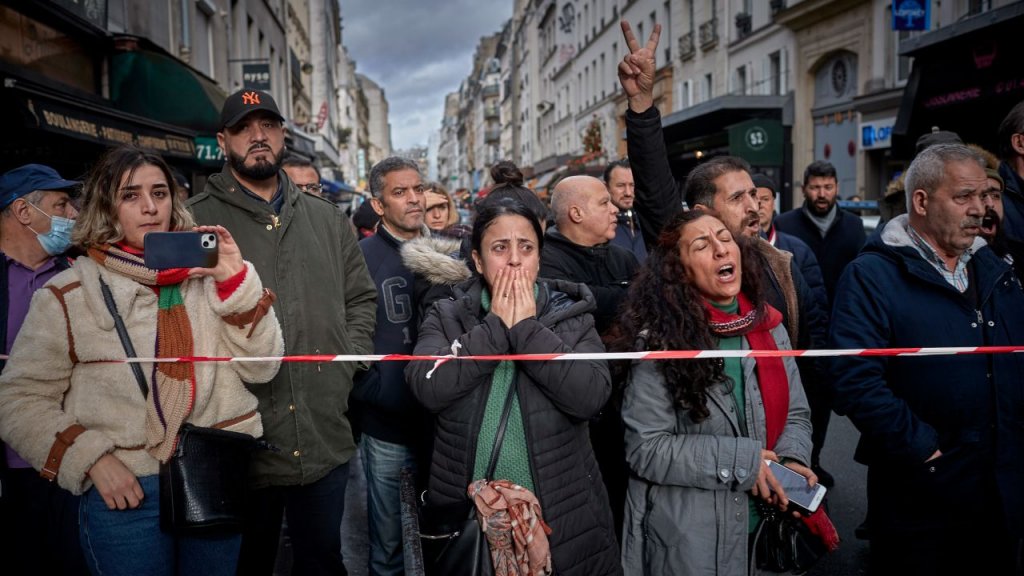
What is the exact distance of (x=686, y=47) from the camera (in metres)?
27.0

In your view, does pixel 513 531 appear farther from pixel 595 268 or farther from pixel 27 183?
pixel 27 183

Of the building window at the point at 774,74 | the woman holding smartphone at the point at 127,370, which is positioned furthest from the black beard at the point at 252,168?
the building window at the point at 774,74

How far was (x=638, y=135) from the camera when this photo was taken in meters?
3.40

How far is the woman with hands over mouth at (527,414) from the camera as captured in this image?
242 centimetres

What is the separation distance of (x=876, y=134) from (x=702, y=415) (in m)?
17.1

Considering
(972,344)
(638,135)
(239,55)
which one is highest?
(239,55)

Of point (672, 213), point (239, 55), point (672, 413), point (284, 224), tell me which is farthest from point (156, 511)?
point (239, 55)

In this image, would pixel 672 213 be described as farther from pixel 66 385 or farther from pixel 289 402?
pixel 66 385

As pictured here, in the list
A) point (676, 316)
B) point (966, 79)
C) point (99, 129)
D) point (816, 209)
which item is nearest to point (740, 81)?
point (966, 79)

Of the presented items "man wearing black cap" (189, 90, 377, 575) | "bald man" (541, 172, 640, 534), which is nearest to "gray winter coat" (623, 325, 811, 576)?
"bald man" (541, 172, 640, 534)

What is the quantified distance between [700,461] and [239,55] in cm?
1902

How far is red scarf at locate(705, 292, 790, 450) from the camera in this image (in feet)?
8.98

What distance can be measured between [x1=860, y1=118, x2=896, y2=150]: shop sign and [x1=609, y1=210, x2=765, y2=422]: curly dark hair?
16.0 meters

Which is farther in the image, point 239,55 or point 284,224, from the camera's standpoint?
point 239,55
